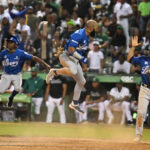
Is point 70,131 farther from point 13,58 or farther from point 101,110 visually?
point 13,58

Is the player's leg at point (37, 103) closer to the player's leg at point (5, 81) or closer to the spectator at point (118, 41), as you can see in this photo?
the spectator at point (118, 41)

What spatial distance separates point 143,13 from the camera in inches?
747

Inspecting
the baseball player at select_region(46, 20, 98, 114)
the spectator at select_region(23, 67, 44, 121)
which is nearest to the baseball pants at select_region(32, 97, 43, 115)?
the spectator at select_region(23, 67, 44, 121)

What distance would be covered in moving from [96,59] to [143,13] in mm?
2885

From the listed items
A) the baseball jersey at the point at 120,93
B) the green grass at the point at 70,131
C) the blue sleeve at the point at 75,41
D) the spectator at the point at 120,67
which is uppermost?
the blue sleeve at the point at 75,41

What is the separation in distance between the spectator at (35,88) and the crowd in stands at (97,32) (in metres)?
0.29

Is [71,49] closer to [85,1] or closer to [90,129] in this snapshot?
[90,129]

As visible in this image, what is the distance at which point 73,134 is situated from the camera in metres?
14.3

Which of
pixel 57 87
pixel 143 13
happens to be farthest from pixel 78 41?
pixel 143 13

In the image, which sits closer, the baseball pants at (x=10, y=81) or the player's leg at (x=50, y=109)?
the baseball pants at (x=10, y=81)

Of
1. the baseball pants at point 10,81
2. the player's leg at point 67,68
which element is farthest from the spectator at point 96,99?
the player's leg at point 67,68

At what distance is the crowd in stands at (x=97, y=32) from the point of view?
58.5 feet

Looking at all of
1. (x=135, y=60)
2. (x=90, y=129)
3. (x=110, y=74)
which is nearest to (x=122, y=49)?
(x=110, y=74)

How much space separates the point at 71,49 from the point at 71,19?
26.2 feet
